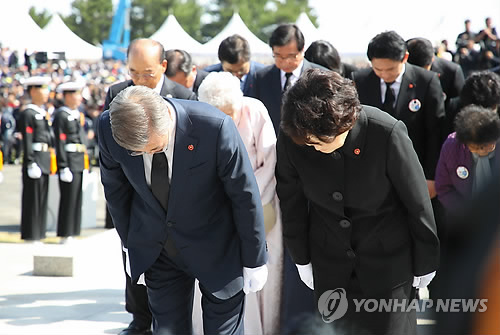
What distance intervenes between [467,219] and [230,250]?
79.0 inches

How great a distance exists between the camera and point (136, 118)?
9.20 ft

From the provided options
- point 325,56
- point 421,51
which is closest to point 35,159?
point 325,56

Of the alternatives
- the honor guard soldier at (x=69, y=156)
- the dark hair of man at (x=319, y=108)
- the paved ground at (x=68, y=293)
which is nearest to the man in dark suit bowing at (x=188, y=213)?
the dark hair of man at (x=319, y=108)

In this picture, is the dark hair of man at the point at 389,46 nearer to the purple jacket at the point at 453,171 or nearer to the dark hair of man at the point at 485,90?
the dark hair of man at the point at 485,90

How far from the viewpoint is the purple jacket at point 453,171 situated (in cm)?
411

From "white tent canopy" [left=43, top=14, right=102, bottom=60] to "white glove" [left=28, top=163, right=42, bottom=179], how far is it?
40.1 ft

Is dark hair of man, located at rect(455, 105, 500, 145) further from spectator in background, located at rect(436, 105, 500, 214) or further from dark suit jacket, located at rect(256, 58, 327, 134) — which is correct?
dark suit jacket, located at rect(256, 58, 327, 134)

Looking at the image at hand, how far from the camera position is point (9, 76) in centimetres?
2800

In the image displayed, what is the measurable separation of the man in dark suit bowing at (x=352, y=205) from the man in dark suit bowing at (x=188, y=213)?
202mm

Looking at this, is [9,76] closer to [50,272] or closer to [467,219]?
[50,272]

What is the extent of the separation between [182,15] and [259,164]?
69.2m

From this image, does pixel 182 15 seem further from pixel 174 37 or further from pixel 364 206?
pixel 364 206

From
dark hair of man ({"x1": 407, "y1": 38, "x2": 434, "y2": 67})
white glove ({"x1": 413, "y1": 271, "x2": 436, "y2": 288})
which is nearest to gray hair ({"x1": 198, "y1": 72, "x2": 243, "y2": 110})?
white glove ({"x1": 413, "y1": 271, "x2": 436, "y2": 288})

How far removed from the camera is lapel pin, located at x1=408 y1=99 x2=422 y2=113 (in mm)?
4914
